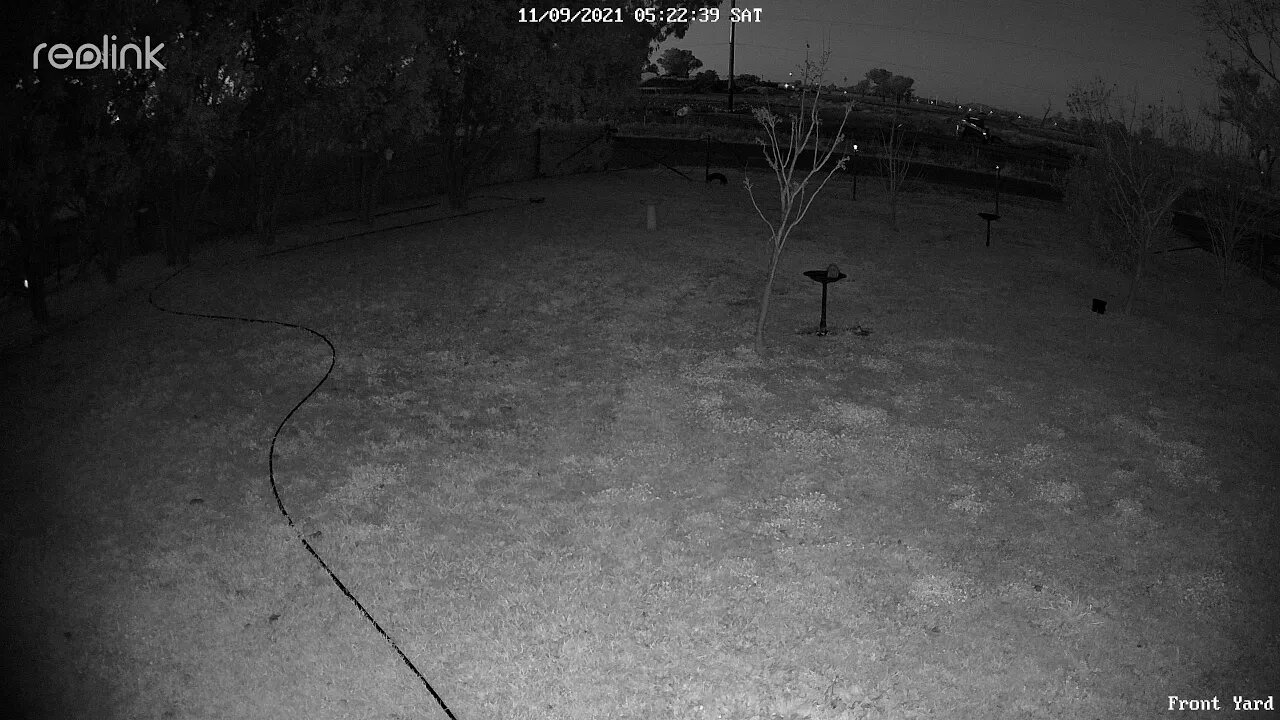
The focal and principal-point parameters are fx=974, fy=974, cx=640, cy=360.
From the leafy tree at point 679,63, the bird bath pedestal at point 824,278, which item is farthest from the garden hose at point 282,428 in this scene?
the leafy tree at point 679,63

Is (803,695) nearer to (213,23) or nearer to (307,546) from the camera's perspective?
(307,546)

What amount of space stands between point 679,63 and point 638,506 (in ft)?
254

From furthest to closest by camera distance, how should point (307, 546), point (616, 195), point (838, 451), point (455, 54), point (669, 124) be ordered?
1. point (669, 124)
2. point (616, 195)
3. point (455, 54)
4. point (838, 451)
5. point (307, 546)

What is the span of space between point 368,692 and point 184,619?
1.68 metres

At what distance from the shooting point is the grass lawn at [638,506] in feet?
21.1

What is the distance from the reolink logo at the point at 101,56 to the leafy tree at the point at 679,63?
69213 millimetres

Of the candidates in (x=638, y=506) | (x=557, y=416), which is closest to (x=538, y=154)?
(x=557, y=416)

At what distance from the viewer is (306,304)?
14.8 m

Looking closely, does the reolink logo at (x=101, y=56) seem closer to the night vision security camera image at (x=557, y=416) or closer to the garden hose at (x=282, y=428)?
the night vision security camera image at (x=557, y=416)

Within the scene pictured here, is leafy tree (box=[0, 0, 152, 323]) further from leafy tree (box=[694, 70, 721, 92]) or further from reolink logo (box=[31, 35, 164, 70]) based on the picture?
leafy tree (box=[694, 70, 721, 92])

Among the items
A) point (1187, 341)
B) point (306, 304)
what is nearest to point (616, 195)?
point (306, 304)

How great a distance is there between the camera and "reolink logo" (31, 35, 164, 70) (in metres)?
12.9

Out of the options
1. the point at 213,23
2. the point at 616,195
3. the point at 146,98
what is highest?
the point at 213,23

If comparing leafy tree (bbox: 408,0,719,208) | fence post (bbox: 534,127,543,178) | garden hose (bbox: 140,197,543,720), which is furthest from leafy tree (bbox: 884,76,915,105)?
garden hose (bbox: 140,197,543,720)
